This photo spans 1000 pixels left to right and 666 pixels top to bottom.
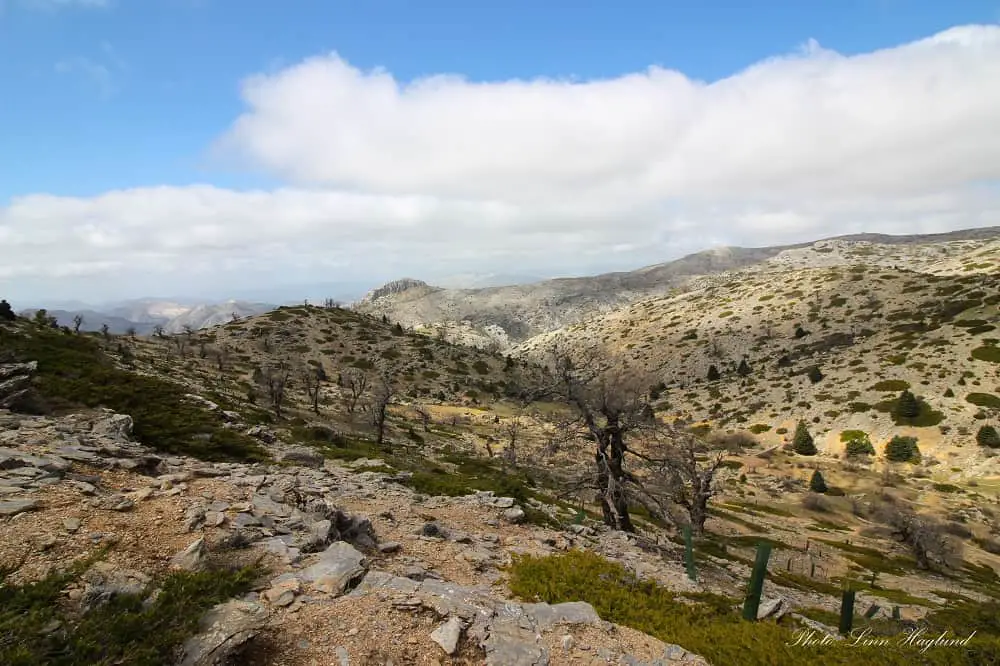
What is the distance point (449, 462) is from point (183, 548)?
93.2 feet

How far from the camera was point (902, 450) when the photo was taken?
59.5 metres

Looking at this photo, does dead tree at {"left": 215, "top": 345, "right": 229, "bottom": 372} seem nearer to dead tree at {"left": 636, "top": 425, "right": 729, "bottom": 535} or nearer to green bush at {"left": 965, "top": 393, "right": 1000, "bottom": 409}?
dead tree at {"left": 636, "top": 425, "right": 729, "bottom": 535}

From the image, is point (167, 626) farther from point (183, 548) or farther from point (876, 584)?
point (876, 584)

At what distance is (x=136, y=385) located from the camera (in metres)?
22.0

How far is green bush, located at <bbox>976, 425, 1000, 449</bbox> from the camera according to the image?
56125 mm

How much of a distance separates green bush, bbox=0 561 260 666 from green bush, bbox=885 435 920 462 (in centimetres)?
7677

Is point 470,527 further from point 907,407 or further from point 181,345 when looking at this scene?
point 181,345

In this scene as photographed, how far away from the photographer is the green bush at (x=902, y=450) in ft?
195

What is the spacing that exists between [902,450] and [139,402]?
257 feet

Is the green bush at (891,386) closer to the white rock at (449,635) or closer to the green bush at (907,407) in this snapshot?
the green bush at (907,407)

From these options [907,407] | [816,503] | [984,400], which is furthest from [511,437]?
[984,400]

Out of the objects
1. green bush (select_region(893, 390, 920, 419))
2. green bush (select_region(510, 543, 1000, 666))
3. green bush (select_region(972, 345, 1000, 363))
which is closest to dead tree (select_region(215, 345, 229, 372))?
green bush (select_region(510, 543, 1000, 666))

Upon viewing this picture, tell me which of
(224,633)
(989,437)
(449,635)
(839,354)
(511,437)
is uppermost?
(224,633)

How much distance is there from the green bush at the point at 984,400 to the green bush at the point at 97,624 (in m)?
88.6
